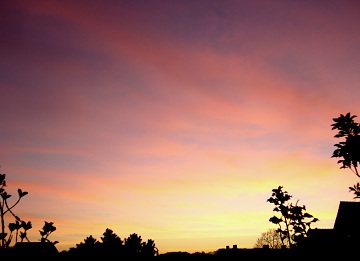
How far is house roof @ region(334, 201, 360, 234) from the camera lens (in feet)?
133

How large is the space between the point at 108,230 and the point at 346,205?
34.6 metres

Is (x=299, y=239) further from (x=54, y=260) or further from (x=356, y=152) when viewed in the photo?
(x=54, y=260)

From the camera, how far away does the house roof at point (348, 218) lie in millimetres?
40425

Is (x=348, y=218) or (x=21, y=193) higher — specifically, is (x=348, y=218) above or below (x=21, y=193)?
above

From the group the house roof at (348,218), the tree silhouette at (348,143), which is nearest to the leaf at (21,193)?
the tree silhouette at (348,143)

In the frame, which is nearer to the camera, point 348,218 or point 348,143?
point 348,143

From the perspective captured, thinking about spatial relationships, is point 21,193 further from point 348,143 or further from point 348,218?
point 348,218

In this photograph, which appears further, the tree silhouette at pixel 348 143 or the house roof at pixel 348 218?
the house roof at pixel 348 218

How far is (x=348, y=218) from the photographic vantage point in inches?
1676

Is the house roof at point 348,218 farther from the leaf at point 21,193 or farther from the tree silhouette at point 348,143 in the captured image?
the leaf at point 21,193

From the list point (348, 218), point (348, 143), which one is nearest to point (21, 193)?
point (348, 143)

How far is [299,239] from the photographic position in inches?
1631

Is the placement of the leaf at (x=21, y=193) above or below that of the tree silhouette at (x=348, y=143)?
below

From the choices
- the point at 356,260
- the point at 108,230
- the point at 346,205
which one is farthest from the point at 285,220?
the point at 108,230
